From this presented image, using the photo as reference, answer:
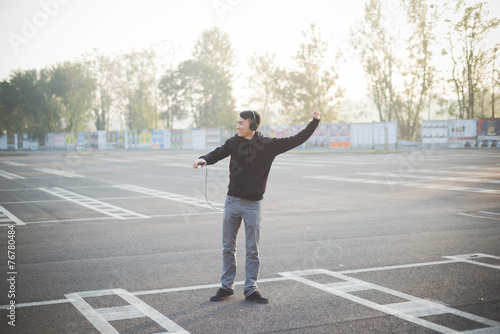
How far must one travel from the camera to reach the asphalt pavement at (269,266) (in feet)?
16.0

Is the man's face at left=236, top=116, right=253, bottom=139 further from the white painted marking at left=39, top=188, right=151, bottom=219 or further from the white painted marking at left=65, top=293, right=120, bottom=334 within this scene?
the white painted marking at left=39, top=188, right=151, bottom=219

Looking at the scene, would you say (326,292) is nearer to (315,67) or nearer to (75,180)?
(75,180)

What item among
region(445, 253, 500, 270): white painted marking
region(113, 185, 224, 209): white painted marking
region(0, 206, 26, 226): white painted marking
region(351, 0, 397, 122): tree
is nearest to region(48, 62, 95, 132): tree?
region(351, 0, 397, 122): tree

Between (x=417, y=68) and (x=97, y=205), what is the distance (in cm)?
5196

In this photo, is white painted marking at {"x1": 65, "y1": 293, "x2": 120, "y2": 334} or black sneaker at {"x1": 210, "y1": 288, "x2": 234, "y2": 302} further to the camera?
black sneaker at {"x1": 210, "y1": 288, "x2": 234, "y2": 302}

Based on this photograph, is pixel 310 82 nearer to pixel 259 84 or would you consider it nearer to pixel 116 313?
pixel 259 84

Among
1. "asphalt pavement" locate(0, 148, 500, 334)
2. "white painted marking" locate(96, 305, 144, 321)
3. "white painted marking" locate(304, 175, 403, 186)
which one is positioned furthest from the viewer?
"white painted marking" locate(304, 175, 403, 186)

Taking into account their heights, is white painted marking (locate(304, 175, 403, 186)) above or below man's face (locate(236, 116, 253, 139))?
below

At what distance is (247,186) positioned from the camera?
222 inches

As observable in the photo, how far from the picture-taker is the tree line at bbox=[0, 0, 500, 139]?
56.2m

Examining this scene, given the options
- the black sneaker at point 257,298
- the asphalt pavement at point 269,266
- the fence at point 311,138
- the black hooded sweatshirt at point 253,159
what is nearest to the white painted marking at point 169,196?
the asphalt pavement at point 269,266

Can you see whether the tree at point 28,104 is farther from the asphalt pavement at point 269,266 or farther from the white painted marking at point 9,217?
the white painted marking at point 9,217

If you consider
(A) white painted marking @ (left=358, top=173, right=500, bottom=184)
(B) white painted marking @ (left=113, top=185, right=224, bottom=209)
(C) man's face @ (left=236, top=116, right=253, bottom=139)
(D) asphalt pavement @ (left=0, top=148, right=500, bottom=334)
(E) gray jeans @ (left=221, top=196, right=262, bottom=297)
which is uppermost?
(C) man's face @ (left=236, top=116, right=253, bottom=139)

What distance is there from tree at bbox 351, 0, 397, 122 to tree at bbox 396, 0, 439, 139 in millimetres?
1704
